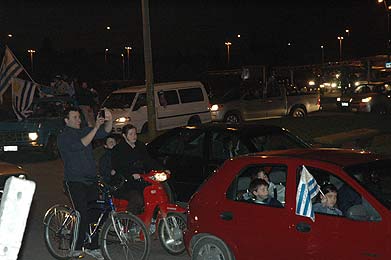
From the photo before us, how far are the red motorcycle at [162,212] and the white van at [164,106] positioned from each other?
518 inches

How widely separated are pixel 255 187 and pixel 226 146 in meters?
3.23

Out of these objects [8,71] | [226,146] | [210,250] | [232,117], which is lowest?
[232,117]

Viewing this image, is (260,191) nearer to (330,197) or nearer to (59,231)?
(330,197)

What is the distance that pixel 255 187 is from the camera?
6.57 metres

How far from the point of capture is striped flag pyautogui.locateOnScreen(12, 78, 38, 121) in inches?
750

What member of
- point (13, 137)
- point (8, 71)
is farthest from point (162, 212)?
point (8, 71)

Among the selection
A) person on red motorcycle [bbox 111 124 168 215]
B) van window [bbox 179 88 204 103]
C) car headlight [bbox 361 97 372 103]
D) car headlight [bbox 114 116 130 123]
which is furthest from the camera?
car headlight [bbox 361 97 372 103]

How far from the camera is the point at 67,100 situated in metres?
19.5

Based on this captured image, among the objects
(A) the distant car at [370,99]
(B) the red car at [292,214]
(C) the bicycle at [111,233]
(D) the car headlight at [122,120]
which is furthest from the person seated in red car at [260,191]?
(A) the distant car at [370,99]

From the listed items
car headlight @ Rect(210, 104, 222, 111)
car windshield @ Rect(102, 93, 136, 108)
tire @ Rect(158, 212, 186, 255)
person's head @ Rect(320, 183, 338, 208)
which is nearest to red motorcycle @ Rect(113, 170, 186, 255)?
tire @ Rect(158, 212, 186, 255)

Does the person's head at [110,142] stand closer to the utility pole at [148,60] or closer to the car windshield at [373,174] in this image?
the car windshield at [373,174]

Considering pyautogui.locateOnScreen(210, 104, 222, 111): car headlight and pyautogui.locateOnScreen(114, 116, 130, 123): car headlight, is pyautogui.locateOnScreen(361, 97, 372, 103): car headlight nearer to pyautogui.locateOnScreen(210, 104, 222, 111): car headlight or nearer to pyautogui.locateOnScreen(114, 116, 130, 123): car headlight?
pyautogui.locateOnScreen(210, 104, 222, 111): car headlight

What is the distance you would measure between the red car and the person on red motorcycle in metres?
1.14

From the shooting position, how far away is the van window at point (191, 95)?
2312 centimetres
